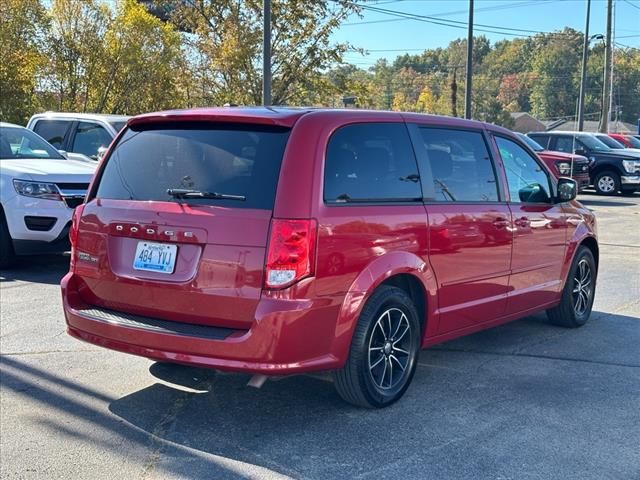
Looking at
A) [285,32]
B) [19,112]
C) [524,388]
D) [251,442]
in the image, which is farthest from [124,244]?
[285,32]

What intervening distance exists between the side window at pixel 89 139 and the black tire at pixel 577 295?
7.87 m

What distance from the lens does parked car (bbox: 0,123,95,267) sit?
8.64 m

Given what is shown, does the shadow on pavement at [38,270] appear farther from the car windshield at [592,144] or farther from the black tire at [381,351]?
the car windshield at [592,144]

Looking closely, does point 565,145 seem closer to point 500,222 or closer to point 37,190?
point 37,190

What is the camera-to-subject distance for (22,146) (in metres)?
9.98

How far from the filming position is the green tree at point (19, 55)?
823 inches

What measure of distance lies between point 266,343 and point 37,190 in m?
5.73

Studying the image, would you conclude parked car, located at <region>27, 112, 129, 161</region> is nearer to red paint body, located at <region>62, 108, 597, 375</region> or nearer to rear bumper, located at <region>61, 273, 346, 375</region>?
red paint body, located at <region>62, 108, 597, 375</region>

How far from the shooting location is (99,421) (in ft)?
14.6

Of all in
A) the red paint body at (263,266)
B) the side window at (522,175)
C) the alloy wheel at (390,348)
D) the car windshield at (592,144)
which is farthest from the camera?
the car windshield at (592,144)

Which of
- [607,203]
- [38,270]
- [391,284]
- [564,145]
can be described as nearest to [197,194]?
[391,284]

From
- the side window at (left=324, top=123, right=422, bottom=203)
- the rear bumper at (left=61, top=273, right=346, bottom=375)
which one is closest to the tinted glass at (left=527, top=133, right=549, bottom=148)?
the side window at (left=324, top=123, right=422, bottom=203)

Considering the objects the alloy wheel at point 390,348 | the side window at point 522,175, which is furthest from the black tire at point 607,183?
the alloy wheel at point 390,348

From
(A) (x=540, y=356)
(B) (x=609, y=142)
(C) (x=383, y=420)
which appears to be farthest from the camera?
(B) (x=609, y=142)
